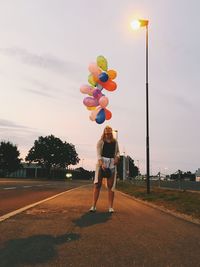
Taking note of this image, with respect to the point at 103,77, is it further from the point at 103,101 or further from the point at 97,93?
the point at 103,101

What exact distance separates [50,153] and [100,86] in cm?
10951

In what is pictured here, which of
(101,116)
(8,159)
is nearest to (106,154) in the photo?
(101,116)

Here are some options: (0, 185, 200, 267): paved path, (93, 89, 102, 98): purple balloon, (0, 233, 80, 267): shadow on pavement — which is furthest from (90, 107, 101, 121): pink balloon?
(0, 233, 80, 267): shadow on pavement

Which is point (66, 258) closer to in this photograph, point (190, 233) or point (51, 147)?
point (190, 233)

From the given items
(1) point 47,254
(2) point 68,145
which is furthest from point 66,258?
(2) point 68,145

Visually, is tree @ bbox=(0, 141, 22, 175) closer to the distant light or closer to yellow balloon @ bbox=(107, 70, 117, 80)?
the distant light

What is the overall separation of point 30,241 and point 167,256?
1750mm

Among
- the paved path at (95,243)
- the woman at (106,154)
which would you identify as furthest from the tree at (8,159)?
the paved path at (95,243)

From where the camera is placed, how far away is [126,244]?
5168mm

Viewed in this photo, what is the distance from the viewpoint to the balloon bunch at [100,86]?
1244cm

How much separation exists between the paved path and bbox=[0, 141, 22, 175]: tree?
10816 cm

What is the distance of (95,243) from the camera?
5.17 metres

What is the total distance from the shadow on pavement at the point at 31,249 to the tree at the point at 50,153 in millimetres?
115508

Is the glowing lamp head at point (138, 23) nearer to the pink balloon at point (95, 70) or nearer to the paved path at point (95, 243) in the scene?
the pink balloon at point (95, 70)
